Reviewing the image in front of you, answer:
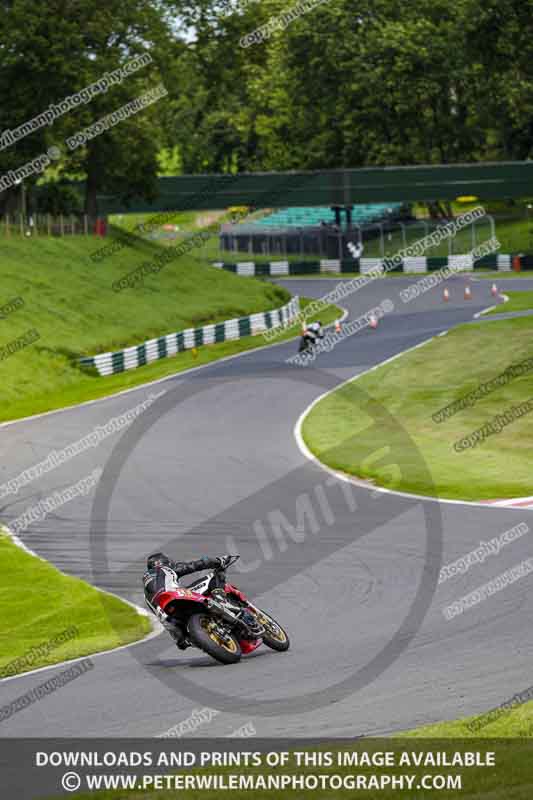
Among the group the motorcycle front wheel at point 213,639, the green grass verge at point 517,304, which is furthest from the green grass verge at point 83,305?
the motorcycle front wheel at point 213,639

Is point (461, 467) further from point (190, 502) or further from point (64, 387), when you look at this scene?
point (64, 387)

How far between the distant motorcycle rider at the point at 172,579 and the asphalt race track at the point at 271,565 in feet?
1.69

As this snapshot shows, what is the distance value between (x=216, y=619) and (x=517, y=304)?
45.6 metres

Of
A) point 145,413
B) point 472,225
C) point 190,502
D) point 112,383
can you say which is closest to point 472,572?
point 190,502

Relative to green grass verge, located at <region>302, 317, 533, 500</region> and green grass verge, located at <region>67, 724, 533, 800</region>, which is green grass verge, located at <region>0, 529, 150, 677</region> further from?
green grass verge, located at <region>302, 317, 533, 500</region>

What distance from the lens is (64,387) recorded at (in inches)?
1834

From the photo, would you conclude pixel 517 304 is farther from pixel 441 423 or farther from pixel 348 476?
pixel 348 476

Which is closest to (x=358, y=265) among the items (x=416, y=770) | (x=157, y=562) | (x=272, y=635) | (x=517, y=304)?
(x=517, y=304)

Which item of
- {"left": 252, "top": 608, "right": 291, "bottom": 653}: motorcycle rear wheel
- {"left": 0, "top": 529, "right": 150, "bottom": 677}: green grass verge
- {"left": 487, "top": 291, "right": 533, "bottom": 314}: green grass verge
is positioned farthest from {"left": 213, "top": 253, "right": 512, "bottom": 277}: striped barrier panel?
{"left": 252, "top": 608, "right": 291, "bottom": 653}: motorcycle rear wheel

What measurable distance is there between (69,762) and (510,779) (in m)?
4.03

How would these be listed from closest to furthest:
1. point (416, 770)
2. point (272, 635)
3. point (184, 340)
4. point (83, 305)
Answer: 1. point (416, 770)
2. point (272, 635)
3. point (184, 340)
4. point (83, 305)

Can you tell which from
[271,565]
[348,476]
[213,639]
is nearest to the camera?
[213,639]

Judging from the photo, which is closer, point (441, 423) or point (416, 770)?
point (416, 770)

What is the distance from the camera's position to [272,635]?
15891 mm
